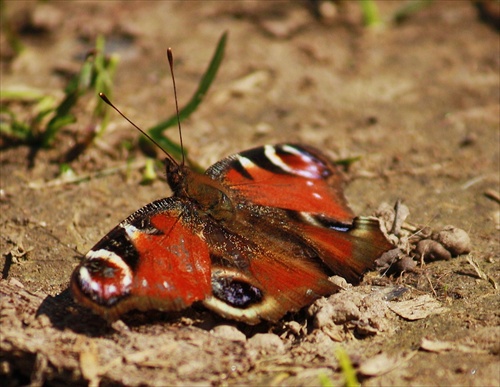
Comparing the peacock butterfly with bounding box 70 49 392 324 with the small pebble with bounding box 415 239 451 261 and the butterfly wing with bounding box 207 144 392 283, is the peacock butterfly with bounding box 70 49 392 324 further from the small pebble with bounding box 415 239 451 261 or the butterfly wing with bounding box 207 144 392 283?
the small pebble with bounding box 415 239 451 261

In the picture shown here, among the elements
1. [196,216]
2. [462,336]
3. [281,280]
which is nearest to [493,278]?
[462,336]

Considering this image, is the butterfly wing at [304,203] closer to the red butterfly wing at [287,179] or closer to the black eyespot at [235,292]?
the red butterfly wing at [287,179]

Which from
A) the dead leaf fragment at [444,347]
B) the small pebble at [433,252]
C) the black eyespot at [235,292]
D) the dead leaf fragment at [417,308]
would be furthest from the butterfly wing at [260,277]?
the small pebble at [433,252]

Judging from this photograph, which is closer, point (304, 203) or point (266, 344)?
point (266, 344)

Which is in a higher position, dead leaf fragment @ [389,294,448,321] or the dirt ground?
the dirt ground

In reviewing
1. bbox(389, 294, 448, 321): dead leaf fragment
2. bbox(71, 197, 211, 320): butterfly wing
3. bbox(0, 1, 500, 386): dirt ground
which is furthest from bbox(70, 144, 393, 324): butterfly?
bbox(389, 294, 448, 321): dead leaf fragment

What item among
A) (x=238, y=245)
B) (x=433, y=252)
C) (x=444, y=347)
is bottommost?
(x=444, y=347)

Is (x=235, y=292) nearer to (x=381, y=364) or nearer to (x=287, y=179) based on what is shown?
(x=381, y=364)

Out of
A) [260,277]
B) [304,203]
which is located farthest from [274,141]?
[260,277]

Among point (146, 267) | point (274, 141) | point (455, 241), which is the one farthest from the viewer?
point (274, 141)
